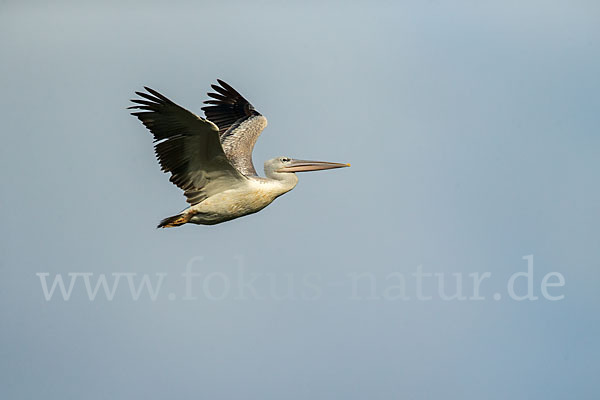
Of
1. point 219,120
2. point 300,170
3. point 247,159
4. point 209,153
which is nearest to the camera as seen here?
point 209,153

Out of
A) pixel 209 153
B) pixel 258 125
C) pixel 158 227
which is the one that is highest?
pixel 258 125

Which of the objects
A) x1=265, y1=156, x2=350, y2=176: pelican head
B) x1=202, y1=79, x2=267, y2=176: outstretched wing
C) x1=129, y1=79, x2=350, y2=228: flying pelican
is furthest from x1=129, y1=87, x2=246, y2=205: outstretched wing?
x1=202, y1=79, x2=267, y2=176: outstretched wing

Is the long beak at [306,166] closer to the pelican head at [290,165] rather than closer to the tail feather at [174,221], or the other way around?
the pelican head at [290,165]

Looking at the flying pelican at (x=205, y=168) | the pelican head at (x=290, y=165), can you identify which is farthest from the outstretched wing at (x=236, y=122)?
the pelican head at (x=290, y=165)

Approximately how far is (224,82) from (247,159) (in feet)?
6.75

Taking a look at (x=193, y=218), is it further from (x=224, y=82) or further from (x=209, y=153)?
(x=224, y=82)

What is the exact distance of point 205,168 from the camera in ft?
38.5

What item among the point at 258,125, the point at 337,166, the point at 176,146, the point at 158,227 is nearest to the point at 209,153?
the point at 176,146

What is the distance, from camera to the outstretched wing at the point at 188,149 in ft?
35.6

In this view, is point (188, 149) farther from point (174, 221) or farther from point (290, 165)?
point (290, 165)

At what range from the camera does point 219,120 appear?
577 inches

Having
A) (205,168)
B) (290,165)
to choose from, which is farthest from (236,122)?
(205,168)

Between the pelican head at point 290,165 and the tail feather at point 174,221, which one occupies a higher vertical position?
the pelican head at point 290,165

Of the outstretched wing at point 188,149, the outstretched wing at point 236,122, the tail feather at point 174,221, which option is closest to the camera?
the outstretched wing at point 188,149
